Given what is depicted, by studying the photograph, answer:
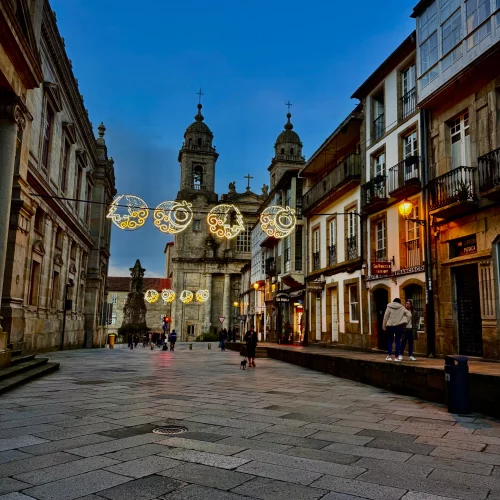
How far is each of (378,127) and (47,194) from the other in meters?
14.5

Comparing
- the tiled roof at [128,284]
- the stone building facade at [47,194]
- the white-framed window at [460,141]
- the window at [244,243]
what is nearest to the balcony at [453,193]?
the white-framed window at [460,141]

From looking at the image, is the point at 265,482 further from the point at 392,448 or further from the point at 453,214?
the point at 453,214

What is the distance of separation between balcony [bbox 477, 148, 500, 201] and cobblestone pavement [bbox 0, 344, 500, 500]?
604 centimetres

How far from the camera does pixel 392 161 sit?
58.8ft

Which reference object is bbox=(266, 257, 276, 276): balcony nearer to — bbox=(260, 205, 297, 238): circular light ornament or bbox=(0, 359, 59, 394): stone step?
bbox=(260, 205, 297, 238): circular light ornament

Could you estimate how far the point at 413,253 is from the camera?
1636 centimetres

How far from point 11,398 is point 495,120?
13.4 meters

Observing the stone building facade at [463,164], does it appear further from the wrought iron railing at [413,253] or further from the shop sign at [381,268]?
the shop sign at [381,268]

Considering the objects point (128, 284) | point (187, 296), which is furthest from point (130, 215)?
point (128, 284)

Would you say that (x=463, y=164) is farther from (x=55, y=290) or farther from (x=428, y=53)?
(x=55, y=290)

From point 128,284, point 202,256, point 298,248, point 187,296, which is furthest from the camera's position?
point 128,284

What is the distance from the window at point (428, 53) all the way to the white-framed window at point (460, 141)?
7.12ft

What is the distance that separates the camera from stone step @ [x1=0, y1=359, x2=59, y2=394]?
8875 mm

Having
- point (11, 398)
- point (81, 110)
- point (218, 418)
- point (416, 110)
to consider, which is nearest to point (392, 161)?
point (416, 110)
